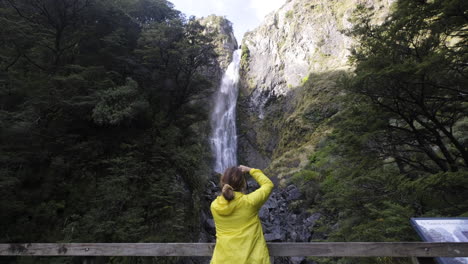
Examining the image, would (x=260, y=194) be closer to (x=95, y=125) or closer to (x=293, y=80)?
(x=95, y=125)

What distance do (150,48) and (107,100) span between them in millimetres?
3152

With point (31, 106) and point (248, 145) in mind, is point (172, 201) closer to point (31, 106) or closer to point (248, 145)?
point (31, 106)

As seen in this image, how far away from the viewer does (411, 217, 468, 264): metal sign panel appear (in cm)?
240

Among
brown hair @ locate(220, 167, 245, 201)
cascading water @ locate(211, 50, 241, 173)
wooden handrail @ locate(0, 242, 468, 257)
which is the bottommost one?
wooden handrail @ locate(0, 242, 468, 257)

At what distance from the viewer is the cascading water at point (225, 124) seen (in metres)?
23.9

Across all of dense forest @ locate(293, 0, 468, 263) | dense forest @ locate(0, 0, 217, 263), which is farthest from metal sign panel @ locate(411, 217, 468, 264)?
dense forest @ locate(0, 0, 217, 263)

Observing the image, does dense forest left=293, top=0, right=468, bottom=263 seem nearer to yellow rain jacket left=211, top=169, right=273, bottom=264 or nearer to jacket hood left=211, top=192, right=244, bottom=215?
yellow rain jacket left=211, top=169, right=273, bottom=264

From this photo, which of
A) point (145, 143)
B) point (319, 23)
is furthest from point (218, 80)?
point (145, 143)

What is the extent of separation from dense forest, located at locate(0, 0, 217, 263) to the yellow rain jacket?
443 centimetres

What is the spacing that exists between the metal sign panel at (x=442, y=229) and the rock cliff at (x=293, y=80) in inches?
619

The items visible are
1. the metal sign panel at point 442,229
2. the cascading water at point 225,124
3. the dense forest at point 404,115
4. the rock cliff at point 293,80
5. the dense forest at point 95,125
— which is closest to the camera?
the metal sign panel at point 442,229

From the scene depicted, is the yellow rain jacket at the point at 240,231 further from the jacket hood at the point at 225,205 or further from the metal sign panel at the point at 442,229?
the metal sign panel at the point at 442,229

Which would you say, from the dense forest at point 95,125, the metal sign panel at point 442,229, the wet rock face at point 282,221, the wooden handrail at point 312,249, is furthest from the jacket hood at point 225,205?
the wet rock face at point 282,221

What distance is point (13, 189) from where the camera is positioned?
16.4ft
